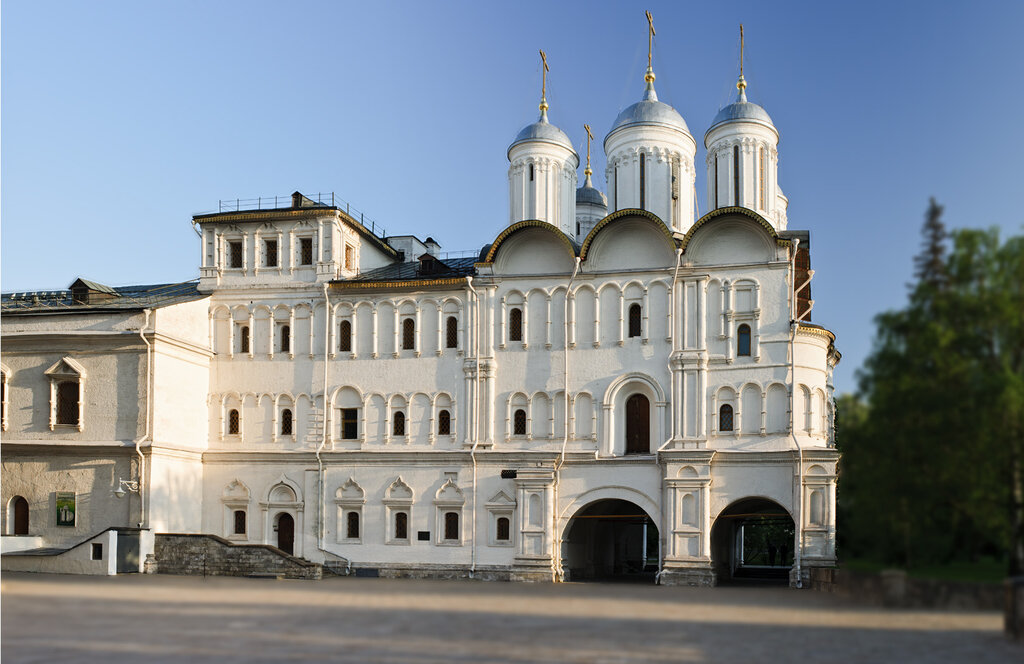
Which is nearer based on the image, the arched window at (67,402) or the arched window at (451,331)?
the arched window at (67,402)

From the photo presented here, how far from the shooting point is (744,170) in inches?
1490

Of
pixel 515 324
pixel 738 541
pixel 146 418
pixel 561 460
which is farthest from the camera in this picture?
pixel 738 541

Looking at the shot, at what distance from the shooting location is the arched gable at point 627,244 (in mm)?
35000

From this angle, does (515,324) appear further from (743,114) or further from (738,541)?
(738,541)

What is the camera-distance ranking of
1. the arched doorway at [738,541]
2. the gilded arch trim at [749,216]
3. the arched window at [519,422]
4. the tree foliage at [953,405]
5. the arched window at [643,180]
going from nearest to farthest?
the tree foliage at [953,405]
the gilded arch trim at [749,216]
the arched window at [519,422]
the arched doorway at [738,541]
the arched window at [643,180]

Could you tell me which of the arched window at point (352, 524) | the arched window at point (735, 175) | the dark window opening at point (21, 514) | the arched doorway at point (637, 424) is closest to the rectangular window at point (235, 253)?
the arched window at point (352, 524)

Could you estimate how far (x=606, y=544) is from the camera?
1642 inches

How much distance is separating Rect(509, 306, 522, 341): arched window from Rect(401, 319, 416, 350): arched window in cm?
339

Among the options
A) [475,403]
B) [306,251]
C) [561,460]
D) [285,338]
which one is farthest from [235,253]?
[561,460]

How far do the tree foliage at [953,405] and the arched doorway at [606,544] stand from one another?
70.0 feet

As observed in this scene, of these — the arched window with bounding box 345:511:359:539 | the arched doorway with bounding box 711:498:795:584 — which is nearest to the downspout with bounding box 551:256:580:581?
the arched doorway with bounding box 711:498:795:584

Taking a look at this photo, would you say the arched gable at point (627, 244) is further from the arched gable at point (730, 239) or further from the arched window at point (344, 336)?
the arched window at point (344, 336)

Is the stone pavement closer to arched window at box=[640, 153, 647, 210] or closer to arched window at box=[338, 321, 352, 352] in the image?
arched window at box=[338, 321, 352, 352]

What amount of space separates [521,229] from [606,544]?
1317 centimetres
